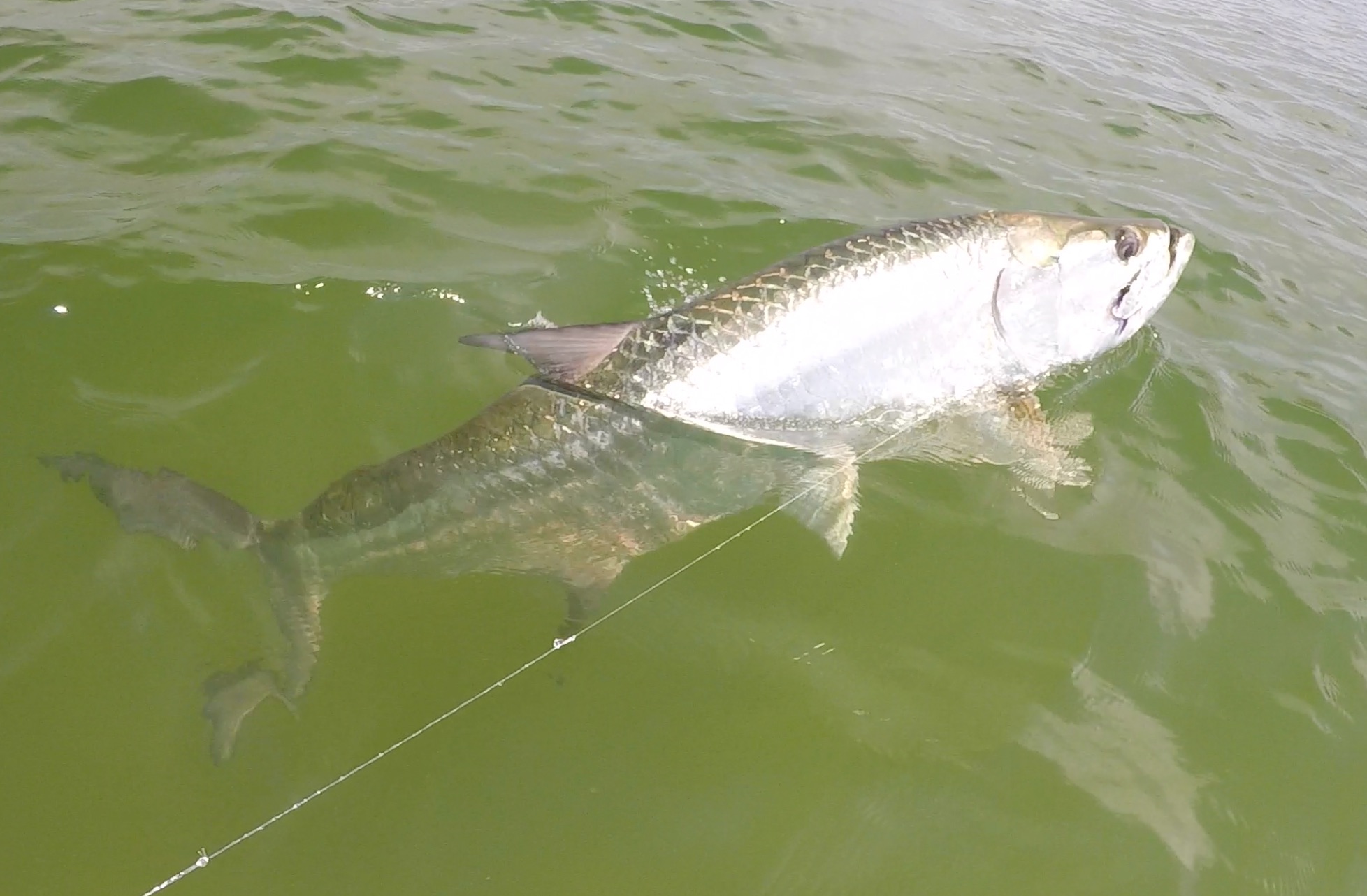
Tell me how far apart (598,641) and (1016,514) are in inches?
79.9

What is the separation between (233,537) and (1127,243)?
3.90 meters

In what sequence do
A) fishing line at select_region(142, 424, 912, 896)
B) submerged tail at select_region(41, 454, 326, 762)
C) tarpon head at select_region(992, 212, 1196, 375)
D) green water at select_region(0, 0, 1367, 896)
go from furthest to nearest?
tarpon head at select_region(992, 212, 1196, 375), submerged tail at select_region(41, 454, 326, 762), green water at select_region(0, 0, 1367, 896), fishing line at select_region(142, 424, 912, 896)

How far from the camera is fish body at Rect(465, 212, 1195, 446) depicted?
3395 millimetres

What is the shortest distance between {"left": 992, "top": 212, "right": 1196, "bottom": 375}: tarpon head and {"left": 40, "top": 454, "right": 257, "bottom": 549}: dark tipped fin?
323cm

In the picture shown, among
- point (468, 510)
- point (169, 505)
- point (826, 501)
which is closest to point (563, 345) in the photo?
point (468, 510)

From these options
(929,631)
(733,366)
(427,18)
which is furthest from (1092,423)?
(427,18)

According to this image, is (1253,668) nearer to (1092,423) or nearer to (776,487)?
(1092,423)

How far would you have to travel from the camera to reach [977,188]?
6.87 meters

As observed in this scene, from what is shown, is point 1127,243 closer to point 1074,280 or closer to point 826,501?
Answer: point 1074,280

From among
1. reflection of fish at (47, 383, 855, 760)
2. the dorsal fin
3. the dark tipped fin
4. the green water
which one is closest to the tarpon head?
the green water

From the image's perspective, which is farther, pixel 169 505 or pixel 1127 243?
pixel 1127 243

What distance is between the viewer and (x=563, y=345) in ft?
10.7

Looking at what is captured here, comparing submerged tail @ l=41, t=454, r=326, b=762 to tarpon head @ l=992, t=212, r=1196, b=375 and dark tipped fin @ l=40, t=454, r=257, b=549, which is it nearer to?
dark tipped fin @ l=40, t=454, r=257, b=549

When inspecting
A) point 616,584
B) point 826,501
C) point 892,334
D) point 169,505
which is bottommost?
point 616,584
